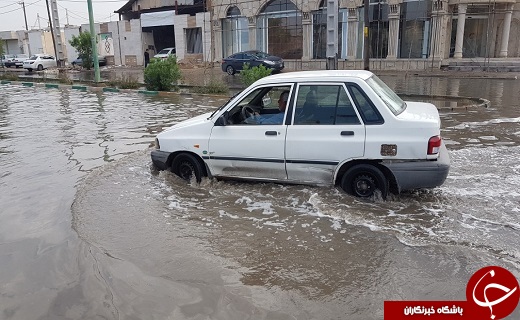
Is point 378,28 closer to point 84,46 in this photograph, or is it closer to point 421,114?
point 84,46

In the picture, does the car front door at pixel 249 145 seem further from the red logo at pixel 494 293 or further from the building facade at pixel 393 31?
the building facade at pixel 393 31

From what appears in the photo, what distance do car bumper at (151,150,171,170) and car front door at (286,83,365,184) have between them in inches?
78.6

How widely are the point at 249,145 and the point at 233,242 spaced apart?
1.66 m

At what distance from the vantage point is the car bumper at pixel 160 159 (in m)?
6.71

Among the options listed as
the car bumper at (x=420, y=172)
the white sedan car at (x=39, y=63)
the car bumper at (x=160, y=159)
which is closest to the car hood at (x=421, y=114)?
the car bumper at (x=420, y=172)

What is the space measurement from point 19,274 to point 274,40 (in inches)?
1306

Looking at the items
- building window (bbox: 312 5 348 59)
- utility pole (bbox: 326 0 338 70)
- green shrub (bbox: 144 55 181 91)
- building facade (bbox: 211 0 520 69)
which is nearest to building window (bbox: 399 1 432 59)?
building facade (bbox: 211 0 520 69)

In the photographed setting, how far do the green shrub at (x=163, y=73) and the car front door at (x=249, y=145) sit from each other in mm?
13951

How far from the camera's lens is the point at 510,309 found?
10.8ft

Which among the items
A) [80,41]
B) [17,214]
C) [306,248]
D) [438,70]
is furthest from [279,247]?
[80,41]

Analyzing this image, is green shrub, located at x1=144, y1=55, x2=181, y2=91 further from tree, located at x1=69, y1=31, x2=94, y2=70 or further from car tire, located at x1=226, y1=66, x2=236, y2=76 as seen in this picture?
tree, located at x1=69, y1=31, x2=94, y2=70

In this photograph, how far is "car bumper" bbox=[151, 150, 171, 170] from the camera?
6713 millimetres

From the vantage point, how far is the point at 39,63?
40.9 metres

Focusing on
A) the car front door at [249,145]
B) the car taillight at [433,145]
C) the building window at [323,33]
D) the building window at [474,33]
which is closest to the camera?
the car taillight at [433,145]
